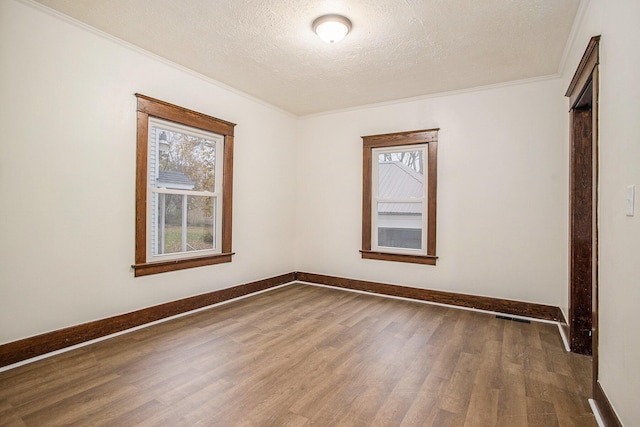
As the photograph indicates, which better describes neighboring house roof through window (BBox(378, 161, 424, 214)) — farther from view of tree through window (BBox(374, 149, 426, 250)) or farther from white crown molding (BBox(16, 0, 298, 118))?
white crown molding (BBox(16, 0, 298, 118))

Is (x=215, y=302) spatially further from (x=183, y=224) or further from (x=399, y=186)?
(x=399, y=186)

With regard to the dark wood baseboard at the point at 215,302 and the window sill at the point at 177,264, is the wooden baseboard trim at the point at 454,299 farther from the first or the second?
the window sill at the point at 177,264

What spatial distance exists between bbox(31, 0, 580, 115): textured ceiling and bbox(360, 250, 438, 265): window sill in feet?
7.09

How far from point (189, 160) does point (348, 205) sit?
236 centimetres

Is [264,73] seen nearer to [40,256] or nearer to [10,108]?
[10,108]

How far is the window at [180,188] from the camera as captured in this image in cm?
337

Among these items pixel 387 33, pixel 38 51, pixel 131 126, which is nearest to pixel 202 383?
pixel 131 126

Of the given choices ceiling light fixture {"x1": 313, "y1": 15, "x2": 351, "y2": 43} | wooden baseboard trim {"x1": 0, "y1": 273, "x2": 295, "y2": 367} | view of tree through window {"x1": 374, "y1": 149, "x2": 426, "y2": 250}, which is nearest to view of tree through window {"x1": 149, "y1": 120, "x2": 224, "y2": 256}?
wooden baseboard trim {"x1": 0, "y1": 273, "x2": 295, "y2": 367}

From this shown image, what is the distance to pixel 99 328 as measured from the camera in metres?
3.02

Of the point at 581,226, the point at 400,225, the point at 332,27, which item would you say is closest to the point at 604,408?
the point at 581,226

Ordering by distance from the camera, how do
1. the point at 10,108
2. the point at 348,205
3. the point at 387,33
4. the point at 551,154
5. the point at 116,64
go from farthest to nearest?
the point at 348,205 < the point at 551,154 < the point at 116,64 < the point at 387,33 < the point at 10,108

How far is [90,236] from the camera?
2975 mm

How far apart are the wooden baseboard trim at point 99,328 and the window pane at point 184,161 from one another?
1298mm

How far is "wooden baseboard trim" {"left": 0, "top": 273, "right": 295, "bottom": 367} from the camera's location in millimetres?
2543
